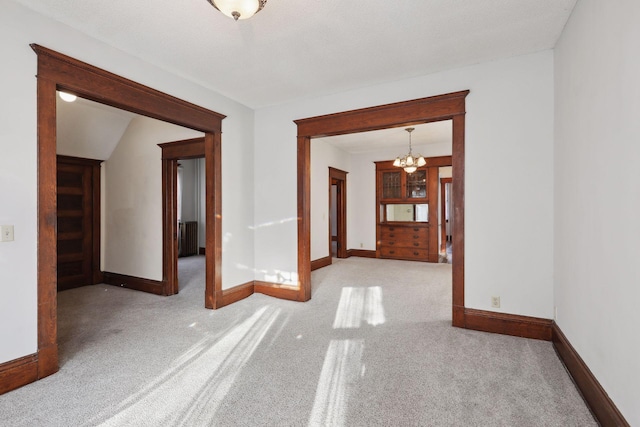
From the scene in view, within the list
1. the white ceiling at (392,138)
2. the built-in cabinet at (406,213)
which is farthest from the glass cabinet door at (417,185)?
the white ceiling at (392,138)

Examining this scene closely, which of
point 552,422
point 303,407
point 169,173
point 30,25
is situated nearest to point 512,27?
point 552,422

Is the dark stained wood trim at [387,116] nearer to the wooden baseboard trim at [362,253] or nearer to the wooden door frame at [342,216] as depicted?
the wooden door frame at [342,216]

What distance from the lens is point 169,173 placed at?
4.44 meters

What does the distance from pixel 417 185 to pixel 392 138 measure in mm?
1540

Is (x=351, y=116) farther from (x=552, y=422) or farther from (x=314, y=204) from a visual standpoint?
(x=552, y=422)

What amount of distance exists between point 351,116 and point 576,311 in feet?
9.27

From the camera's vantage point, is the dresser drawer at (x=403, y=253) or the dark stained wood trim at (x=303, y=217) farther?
the dresser drawer at (x=403, y=253)

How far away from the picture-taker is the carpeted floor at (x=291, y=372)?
1.80 meters

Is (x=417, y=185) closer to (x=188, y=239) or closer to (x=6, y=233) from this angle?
(x=188, y=239)

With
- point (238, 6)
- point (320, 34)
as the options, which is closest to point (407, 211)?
point (320, 34)

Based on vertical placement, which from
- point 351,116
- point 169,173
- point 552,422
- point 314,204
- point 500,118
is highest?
point 351,116

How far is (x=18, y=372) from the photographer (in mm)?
2098

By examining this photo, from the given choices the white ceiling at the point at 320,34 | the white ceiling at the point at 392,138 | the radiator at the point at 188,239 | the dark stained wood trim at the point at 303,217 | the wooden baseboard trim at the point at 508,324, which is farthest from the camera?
the radiator at the point at 188,239

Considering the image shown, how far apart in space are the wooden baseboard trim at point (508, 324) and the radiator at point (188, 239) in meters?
7.35
